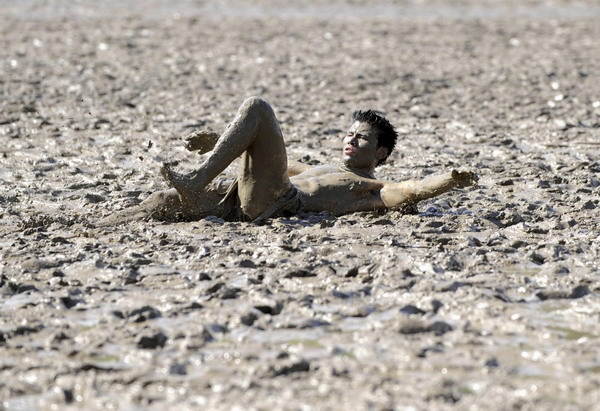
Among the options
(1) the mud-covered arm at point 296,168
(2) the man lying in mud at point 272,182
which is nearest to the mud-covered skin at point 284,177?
(2) the man lying in mud at point 272,182

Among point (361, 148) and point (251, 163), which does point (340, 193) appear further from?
point (251, 163)

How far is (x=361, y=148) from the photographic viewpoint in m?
7.76

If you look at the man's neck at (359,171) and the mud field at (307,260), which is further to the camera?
the man's neck at (359,171)

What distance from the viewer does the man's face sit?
25.4ft

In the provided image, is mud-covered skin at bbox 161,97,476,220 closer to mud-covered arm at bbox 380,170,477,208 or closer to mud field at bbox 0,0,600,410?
mud-covered arm at bbox 380,170,477,208

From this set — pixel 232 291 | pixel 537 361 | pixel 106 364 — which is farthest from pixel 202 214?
pixel 537 361

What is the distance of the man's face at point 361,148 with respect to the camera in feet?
25.4

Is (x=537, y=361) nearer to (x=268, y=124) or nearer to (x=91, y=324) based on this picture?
(x=91, y=324)

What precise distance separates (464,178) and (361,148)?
3.62ft

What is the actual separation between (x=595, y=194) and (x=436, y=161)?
1822mm

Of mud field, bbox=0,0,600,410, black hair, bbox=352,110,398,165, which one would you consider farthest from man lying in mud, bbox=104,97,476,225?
mud field, bbox=0,0,600,410

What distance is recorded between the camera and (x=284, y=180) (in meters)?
7.34

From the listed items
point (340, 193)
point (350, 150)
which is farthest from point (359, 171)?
point (340, 193)

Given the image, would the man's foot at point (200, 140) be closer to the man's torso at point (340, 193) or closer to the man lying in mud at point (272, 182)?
the man lying in mud at point (272, 182)
